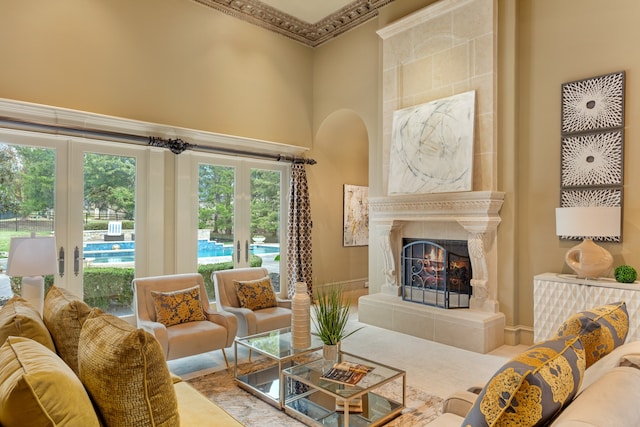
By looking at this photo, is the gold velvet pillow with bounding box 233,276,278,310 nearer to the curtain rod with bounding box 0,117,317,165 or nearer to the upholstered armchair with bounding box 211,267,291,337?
the upholstered armchair with bounding box 211,267,291,337

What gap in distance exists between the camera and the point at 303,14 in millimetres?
5895

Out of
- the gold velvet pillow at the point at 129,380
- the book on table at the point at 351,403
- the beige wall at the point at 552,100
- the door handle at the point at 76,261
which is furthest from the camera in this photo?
the door handle at the point at 76,261

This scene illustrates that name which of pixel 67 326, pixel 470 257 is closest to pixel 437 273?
pixel 470 257

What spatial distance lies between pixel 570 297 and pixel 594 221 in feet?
2.45

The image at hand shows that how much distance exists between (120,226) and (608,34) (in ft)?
18.4

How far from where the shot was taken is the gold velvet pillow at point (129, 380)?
1.25 metres

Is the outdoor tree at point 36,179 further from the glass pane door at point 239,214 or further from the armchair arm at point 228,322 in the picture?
the armchair arm at point 228,322

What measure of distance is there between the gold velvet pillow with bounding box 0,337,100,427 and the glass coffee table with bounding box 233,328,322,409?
5.89 feet

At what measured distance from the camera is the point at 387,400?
112 inches

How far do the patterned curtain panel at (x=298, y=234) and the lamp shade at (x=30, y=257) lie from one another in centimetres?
344

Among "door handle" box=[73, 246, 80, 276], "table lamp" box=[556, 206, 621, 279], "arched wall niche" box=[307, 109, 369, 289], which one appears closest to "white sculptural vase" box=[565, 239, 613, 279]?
"table lamp" box=[556, 206, 621, 279]

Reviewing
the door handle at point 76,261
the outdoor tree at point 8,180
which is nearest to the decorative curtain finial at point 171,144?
the outdoor tree at point 8,180

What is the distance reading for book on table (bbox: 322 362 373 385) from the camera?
258 centimetres

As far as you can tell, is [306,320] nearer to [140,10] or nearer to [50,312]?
[50,312]
